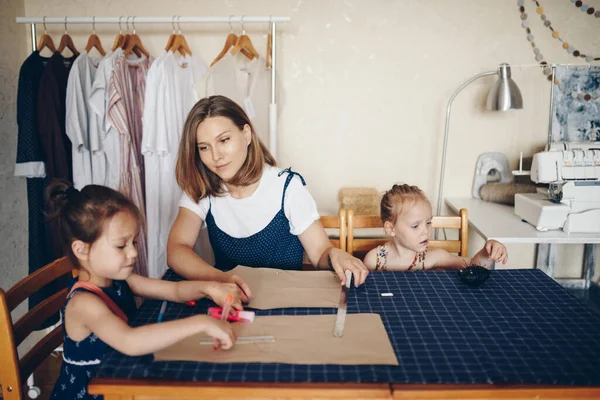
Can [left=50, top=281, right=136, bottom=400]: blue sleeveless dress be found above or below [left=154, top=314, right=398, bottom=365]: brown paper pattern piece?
below

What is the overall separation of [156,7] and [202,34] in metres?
0.29

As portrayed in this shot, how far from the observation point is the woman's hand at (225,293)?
3.75ft

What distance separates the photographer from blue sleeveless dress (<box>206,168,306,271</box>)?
169cm

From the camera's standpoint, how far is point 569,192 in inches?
83.1

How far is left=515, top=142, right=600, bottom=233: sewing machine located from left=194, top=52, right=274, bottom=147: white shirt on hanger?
4.46 ft

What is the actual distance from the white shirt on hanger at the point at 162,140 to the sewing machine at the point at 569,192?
169 centimetres

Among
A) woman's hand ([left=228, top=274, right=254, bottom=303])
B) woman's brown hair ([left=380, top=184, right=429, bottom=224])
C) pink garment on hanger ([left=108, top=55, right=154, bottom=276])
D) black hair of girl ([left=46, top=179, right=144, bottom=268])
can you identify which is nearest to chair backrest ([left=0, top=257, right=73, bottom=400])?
black hair of girl ([left=46, top=179, right=144, bottom=268])

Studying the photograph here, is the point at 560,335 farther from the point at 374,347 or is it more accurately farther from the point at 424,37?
the point at 424,37

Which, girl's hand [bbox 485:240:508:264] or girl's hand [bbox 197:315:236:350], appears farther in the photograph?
girl's hand [bbox 485:240:508:264]

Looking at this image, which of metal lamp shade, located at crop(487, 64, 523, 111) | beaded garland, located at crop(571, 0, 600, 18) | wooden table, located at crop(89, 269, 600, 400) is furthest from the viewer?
beaded garland, located at crop(571, 0, 600, 18)

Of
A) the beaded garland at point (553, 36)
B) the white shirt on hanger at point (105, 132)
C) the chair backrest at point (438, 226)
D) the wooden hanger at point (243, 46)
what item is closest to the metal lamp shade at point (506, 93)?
the beaded garland at point (553, 36)

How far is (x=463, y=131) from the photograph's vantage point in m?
2.85

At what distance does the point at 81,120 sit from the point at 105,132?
12 centimetres

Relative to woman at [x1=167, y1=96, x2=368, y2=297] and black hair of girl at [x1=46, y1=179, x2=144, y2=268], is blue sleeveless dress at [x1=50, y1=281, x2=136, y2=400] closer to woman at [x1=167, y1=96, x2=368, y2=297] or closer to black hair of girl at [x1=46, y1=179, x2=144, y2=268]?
black hair of girl at [x1=46, y1=179, x2=144, y2=268]
